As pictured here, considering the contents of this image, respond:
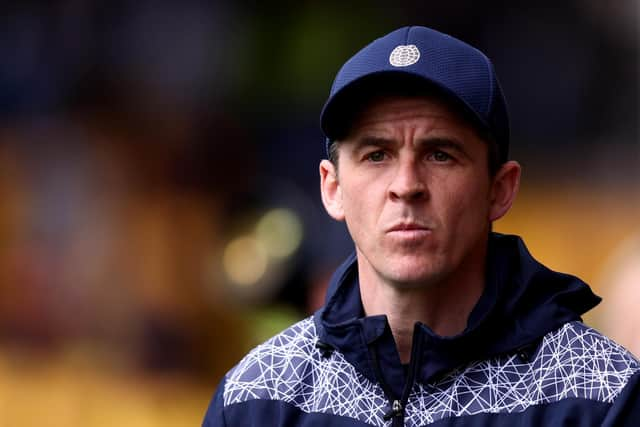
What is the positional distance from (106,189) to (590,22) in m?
2.96

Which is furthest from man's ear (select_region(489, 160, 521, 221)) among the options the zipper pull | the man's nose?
the zipper pull

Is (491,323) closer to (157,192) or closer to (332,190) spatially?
(332,190)

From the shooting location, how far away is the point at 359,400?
117 inches

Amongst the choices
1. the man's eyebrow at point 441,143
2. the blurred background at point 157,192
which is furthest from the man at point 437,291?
the blurred background at point 157,192

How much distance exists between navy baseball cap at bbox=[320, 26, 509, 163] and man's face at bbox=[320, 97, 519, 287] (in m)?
0.04

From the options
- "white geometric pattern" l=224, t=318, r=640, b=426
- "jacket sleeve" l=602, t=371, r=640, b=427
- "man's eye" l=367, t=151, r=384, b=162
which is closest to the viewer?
"jacket sleeve" l=602, t=371, r=640, b=427

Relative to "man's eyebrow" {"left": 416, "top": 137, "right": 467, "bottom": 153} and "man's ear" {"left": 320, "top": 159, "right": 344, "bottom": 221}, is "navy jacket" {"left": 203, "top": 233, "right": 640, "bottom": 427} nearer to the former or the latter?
"man's ear" {"left": 320, "top": 159, "right": 344, "bottom": 221}

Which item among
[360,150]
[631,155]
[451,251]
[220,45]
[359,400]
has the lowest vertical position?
[359,400]

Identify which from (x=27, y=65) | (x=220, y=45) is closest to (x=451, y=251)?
(x=220, y=45)

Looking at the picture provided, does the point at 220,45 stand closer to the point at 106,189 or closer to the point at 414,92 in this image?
the point at 106,189

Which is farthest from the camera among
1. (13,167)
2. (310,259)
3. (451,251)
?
(13,167)

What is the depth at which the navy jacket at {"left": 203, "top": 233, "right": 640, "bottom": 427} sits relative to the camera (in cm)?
280

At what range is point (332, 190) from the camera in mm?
3127

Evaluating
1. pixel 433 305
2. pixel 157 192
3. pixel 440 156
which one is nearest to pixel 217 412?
pixel 433 305
